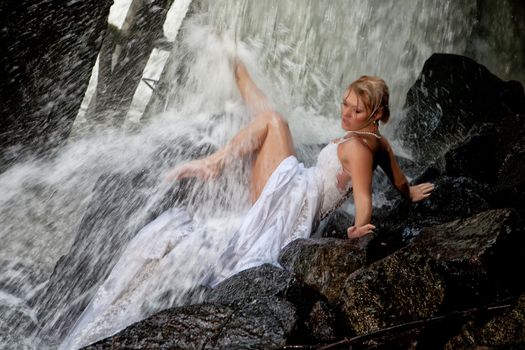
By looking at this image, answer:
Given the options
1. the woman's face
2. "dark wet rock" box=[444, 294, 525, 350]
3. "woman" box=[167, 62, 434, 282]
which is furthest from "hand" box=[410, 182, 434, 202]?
"dark wet rock" box=[444, 294, 525, 350]

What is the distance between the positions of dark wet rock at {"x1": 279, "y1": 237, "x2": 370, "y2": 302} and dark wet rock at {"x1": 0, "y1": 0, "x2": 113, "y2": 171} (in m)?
4.23

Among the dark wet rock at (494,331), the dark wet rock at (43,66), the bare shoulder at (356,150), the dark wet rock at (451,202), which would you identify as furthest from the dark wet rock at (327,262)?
the dark wet rock at (43,66)

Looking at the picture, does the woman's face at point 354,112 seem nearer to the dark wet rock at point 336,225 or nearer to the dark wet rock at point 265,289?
the dark wet rock at point 336,225

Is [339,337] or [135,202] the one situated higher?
[339,337]

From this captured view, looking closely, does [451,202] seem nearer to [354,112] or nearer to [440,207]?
[440,207]

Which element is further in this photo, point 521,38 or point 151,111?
point 521,38

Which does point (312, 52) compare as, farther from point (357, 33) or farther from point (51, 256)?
point (51, 256)

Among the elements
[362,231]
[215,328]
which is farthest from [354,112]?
[215,328]

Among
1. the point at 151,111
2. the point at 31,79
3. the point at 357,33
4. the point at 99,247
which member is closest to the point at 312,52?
the point at 357,33

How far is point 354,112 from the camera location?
3850 mm

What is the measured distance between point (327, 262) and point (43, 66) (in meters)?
4.69

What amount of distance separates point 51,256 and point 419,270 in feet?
20.7

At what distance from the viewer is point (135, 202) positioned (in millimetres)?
4785

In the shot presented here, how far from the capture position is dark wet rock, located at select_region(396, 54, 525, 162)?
27.3 ft
